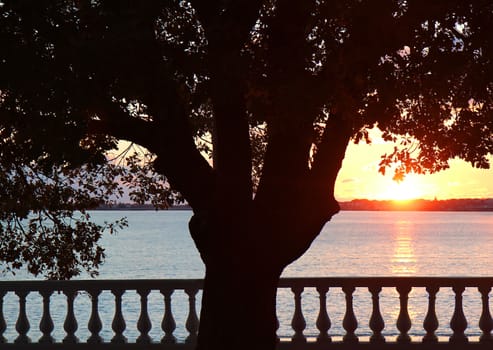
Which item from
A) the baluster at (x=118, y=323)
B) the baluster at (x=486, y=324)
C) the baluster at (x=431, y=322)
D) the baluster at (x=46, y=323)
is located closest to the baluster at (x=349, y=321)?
the baluster at (x=431, y=322)

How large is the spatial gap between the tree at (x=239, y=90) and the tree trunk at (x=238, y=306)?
0.01 meters

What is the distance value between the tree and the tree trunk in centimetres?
1

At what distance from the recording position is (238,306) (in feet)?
33.9

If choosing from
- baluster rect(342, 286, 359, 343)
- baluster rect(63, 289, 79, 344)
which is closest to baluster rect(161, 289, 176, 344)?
baluster rect(63, 289, 79, 344)

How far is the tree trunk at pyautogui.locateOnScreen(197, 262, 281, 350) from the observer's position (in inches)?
404

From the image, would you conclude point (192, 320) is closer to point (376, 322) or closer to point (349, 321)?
point (349, 321)

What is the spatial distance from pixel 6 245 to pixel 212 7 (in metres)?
8.40

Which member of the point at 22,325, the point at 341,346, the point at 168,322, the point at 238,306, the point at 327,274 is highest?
the point at 238,306

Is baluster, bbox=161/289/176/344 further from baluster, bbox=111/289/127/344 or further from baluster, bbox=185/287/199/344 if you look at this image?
baluster, bbox=111/289/127/344

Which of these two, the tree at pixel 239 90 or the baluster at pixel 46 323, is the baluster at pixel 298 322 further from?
the baluster at pixel 46 323

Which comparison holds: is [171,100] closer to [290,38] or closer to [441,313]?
[290,38]

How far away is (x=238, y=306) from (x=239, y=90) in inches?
113

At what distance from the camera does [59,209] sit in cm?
1609

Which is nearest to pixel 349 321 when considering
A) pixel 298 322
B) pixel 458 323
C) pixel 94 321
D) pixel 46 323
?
pixel 298 322
